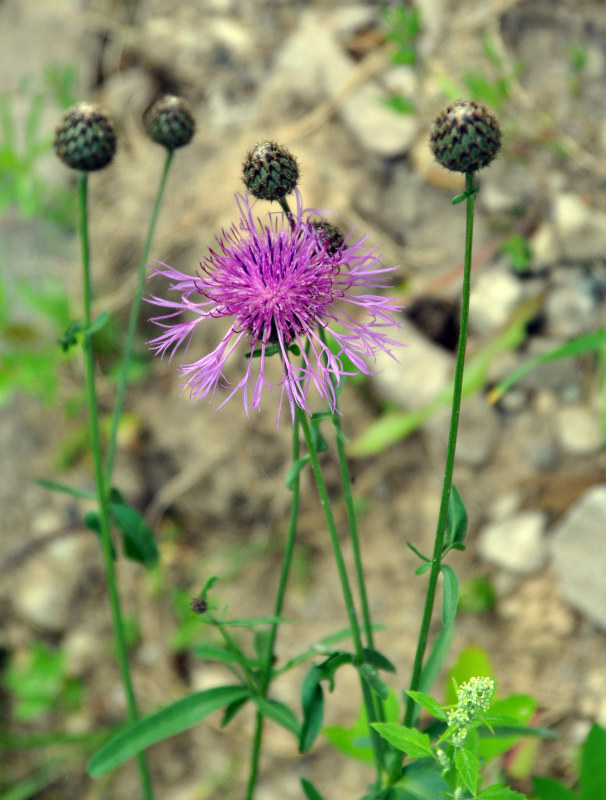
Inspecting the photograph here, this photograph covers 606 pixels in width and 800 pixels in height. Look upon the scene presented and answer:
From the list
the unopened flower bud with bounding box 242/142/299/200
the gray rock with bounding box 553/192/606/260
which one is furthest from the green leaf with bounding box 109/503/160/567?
the gray rock with bounding box 553/192/606/260

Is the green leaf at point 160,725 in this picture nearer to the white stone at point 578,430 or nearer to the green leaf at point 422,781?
the green leaf at point 422,781

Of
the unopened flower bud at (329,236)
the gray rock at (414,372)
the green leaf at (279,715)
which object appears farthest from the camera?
the gray rock at (414,372)

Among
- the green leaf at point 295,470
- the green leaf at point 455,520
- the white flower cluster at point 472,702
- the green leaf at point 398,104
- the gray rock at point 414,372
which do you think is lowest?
the white flower cluster at point 472,702

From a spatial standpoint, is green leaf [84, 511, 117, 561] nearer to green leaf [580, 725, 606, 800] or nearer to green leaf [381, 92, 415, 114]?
green leaf [580, 725, 606, 800]

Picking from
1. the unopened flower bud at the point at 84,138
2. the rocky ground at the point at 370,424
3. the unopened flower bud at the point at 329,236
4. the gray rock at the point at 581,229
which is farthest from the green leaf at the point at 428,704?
the gray rock at the point at 581,229

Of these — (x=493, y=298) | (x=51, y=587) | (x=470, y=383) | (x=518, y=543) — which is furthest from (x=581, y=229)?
(x=51, y=587)

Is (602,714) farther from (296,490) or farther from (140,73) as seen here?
(140,73)

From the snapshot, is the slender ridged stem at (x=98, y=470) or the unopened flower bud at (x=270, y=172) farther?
the slender ridged stem at (x=98, y=470)

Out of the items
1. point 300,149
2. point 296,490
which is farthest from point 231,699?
point 300,149

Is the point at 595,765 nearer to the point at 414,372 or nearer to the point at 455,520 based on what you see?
the point at 455,520
